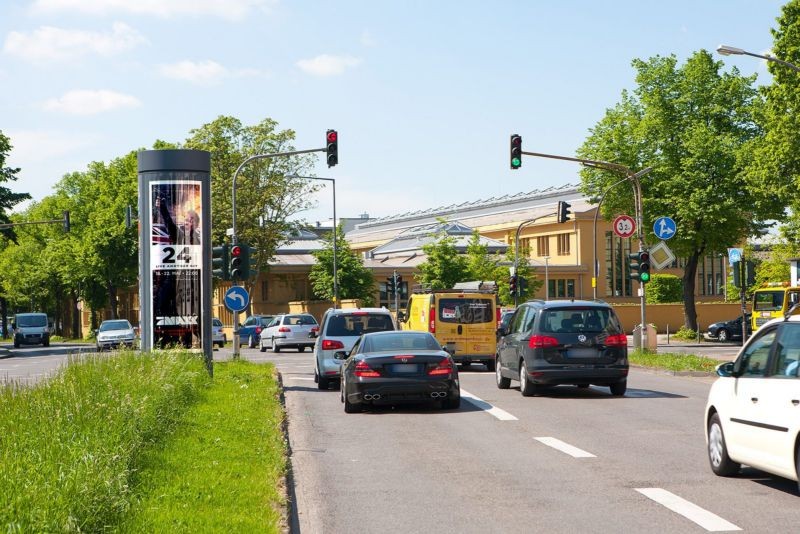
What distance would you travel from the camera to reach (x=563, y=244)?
9831 cm

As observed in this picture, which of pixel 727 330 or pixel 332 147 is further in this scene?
pixel 727 330

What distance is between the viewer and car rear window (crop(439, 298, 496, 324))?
31.5 metres

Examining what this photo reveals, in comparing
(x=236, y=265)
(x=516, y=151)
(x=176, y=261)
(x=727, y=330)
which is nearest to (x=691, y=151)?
(x=727, y=330)

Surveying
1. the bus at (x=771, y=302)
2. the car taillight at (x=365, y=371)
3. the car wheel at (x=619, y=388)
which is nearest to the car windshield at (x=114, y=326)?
the bus at (x=771, y=302)

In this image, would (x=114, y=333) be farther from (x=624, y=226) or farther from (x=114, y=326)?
(x=624, y=226)

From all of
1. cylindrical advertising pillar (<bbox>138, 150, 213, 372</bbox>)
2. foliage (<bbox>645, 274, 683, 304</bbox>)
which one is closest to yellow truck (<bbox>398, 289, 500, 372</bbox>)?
cylindrical advertising pillar (<bbox>138, 150, 213, 372</bbox>)

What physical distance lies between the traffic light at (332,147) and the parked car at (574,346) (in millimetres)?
13342

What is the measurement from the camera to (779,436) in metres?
9.39

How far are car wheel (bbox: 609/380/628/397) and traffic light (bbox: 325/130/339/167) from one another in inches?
545

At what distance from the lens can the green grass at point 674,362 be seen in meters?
29.1

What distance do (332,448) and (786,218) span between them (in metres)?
42.4

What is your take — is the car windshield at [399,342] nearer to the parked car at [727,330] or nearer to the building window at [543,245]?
the parked car at [727,330]

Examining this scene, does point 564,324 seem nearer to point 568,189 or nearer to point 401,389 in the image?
point 401,389

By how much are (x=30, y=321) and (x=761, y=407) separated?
65.2 m
